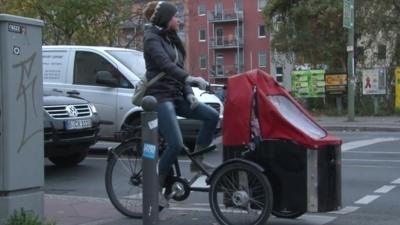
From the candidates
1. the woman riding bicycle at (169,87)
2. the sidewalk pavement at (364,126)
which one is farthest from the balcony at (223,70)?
the woman riding bicycle at (169,87)

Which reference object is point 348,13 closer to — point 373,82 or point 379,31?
point 373,82

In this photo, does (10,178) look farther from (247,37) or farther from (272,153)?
(247,37)

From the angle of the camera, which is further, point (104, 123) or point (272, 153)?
point (104, 123)

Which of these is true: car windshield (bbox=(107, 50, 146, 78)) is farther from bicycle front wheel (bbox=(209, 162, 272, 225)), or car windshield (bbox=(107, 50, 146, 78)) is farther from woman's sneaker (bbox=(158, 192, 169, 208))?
bicycle front wheel (bbox=(209, 162, 272, 225))

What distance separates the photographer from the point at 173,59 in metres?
6.61

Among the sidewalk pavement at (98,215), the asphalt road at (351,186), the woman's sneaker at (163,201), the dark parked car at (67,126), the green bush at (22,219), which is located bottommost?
the asphalt road at (351,186)

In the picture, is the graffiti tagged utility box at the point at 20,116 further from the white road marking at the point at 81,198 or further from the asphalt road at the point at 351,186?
the white road marking at the point at 81,198

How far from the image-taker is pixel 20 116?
552 cm

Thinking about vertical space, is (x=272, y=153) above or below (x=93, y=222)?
above

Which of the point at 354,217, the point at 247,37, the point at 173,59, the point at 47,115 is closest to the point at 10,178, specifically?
the point at 173,59

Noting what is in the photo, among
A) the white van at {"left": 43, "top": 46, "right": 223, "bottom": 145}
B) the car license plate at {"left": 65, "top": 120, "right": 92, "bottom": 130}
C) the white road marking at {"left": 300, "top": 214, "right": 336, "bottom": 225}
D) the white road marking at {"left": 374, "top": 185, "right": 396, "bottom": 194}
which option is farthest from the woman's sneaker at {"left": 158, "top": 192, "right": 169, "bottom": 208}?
the white van at {"left": 43, "top": 46, "right": 223, "bottom": 145}

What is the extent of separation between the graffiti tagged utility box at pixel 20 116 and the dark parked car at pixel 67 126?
13.8 ft

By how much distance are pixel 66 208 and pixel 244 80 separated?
2.56 meters

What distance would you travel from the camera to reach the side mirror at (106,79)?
12.2m
